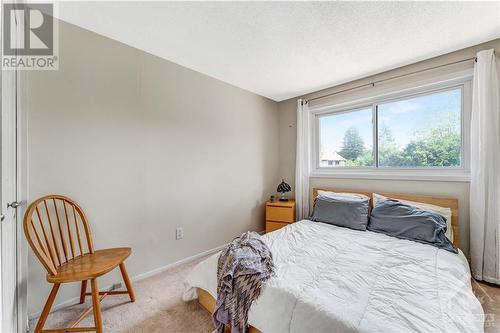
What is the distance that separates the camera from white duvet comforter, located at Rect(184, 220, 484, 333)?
96 cm

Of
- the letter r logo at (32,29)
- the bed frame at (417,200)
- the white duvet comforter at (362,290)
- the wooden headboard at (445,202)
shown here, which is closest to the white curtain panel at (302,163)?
the bed frame at (417,200)

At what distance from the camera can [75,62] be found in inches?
68.8

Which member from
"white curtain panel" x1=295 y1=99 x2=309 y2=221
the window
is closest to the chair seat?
"white curtain panel" x1=295 y1=99 x2=309 y2=221

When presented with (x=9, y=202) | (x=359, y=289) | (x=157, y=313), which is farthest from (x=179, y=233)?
(x=359, y=289)

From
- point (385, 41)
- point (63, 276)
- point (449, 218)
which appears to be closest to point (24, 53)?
point (63, 276)

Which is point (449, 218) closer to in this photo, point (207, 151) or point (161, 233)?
point (207, 151)

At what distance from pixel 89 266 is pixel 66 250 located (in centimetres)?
35

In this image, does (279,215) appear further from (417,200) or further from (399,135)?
(399,135)

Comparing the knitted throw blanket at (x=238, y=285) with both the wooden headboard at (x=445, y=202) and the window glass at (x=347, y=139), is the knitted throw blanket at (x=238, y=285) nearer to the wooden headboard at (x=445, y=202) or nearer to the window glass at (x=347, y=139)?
the wooden headboard at (x=445, y=202)

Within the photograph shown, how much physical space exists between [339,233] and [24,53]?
3.16m

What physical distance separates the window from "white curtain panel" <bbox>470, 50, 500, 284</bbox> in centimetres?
22

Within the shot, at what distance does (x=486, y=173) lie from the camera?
1.94 meters

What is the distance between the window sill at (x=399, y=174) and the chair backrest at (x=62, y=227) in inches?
117

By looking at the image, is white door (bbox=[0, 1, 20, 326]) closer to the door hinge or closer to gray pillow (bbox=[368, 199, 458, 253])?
the door hinge
